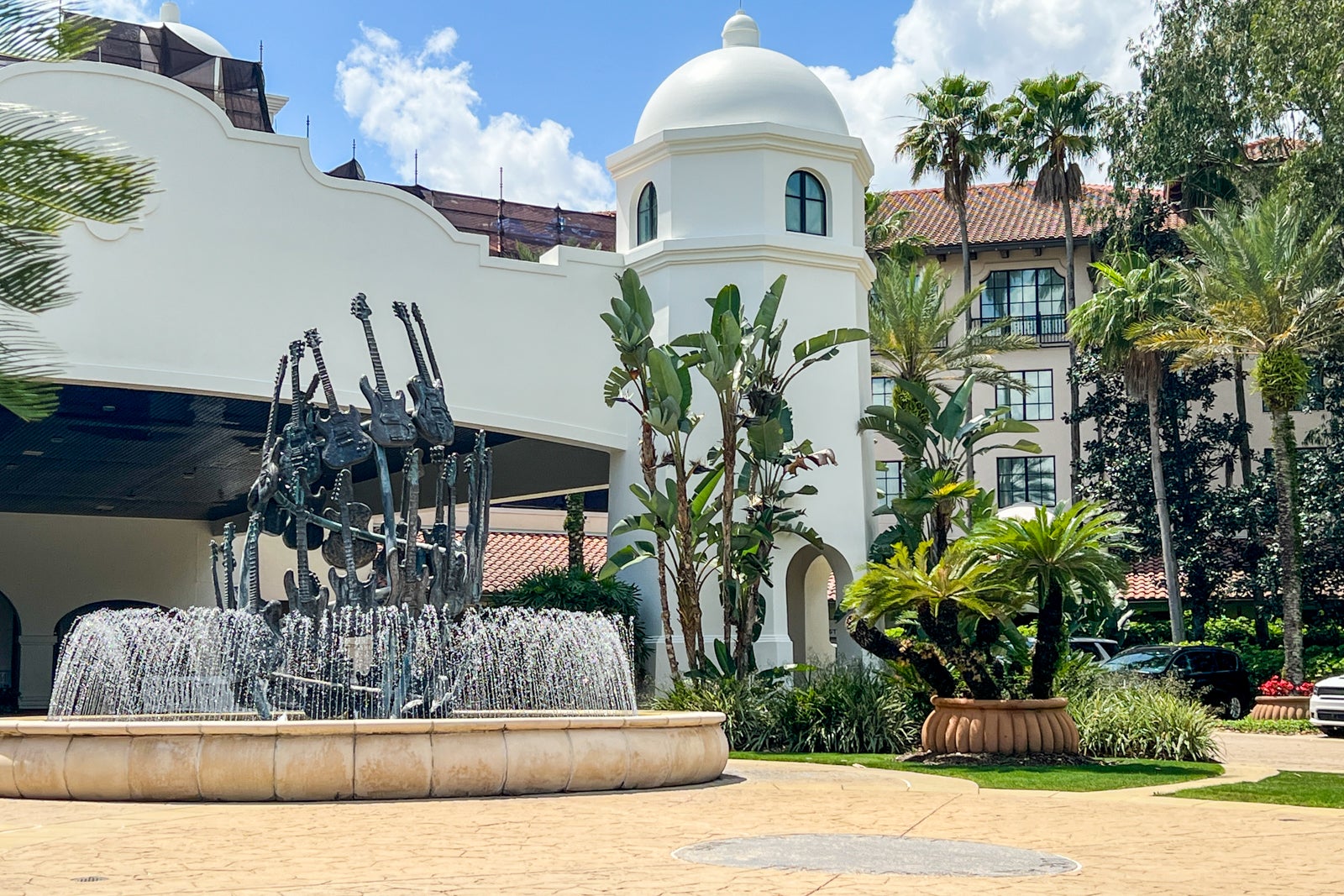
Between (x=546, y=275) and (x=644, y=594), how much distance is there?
5.40m

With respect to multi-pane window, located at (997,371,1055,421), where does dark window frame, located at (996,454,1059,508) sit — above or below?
below

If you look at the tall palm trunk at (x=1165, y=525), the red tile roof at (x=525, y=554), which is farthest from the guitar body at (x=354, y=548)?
the tall palm trunk at (x=1165, y=525)

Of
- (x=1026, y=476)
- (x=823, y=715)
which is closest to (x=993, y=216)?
(x=1026, y=476)

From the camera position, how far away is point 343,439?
15695mm

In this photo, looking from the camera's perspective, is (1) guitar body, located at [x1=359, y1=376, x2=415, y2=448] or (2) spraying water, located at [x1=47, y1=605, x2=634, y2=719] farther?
(1) guitar body, located at [x1=359, y1=376, x2=415, y2=448]

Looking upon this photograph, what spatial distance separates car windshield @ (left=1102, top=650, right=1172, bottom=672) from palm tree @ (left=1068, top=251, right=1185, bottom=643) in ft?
23.9

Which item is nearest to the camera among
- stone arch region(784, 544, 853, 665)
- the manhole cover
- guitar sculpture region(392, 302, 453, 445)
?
the manhole cover

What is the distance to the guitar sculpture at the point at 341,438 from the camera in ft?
51.1

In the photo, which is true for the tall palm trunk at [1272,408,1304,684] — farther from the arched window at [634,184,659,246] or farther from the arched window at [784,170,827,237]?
the arched window at [634,184,659,246]

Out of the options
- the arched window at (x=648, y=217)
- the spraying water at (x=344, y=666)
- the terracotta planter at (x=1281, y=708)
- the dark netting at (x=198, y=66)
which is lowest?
the terracotta planter at (x=1281, y=708)

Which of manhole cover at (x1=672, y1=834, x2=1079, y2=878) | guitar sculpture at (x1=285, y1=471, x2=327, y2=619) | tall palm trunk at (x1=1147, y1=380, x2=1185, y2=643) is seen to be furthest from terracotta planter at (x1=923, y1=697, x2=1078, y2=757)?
tall palm trunk at (x1=1147, y1=380, x2=1185, y2=643)

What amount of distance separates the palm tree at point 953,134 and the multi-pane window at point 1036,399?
8142mm

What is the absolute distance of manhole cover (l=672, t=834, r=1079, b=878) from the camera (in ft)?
28.2

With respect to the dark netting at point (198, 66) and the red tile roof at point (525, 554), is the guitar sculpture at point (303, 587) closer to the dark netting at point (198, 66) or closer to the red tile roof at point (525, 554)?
the dark netting at point (198, 66)
